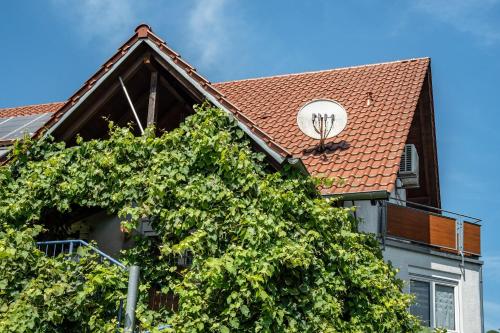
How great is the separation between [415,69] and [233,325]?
35.0 feet

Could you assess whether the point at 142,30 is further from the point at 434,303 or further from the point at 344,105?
the point at 434,303

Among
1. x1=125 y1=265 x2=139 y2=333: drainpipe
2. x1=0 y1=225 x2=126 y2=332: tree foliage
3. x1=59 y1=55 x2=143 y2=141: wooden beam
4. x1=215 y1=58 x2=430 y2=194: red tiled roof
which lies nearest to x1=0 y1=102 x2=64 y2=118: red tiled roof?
x1=215 y1=58 x2=430 y2=194: red tiled roof

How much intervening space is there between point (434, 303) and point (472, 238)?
1.72 meters

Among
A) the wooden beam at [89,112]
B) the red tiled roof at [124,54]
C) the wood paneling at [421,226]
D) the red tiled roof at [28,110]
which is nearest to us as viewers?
the red tiled roof at [124,54]

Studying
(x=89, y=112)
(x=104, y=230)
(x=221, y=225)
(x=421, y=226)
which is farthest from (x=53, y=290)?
(x=421, y=226)

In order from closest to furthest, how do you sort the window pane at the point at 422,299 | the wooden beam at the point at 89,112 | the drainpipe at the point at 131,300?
the drainpipe at the point at 131,300
the wooden beam at the point at 89,112
the window pane at the point at 422,299

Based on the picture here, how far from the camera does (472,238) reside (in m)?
16.0

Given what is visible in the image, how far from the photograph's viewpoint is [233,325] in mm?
9422

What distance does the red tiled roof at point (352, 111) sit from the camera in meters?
13.2

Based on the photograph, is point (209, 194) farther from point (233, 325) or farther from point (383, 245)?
point (383, 245)

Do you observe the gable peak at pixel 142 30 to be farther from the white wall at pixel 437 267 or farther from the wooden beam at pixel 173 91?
the white wall at pixel 437 267

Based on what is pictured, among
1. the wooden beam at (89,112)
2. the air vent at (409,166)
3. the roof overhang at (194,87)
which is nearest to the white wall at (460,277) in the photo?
the air vent at (409,166)

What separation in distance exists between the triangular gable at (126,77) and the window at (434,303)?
6.47 m

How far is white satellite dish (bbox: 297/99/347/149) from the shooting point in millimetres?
13312
